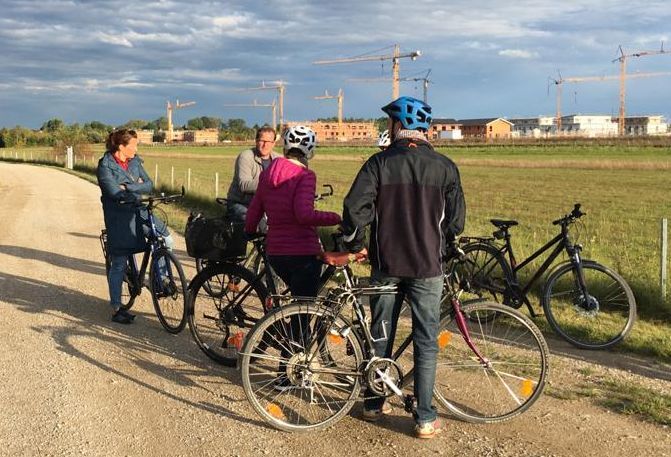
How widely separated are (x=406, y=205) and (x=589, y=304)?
318 cm

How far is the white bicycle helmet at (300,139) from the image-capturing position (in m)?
4.59

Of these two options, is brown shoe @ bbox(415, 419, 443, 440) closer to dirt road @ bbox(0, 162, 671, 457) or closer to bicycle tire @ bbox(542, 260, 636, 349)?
dirt road @ bbox(0, 162, 671, 457)

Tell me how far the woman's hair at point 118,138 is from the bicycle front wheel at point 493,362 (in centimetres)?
396

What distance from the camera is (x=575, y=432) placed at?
4.20m

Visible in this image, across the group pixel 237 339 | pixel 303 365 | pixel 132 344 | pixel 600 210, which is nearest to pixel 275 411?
pixel 303 365

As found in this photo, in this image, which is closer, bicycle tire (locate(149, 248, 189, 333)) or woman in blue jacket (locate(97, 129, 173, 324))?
bicycle tire (locate(149, 248, 189, 333))

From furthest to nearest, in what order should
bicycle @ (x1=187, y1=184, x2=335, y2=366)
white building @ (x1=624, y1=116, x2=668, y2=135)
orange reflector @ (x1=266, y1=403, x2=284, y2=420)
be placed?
white building @ (x1=624, y1=116, x2=668, y2=135) → bicycle @ (x1=187, y1=184, x2=335, y2=366) → orange reflector @ (x1=266, y1=403, x2=284, y2=420)

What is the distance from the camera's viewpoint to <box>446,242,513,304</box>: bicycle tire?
6879mm

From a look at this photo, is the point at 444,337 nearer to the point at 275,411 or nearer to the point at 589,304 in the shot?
the point at 275,411

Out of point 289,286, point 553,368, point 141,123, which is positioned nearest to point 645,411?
point 553,368

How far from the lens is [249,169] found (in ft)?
24.5

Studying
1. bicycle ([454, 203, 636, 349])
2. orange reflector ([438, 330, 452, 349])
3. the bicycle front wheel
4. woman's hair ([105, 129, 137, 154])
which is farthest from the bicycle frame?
woman's hair ([105, 129, 137, 154])

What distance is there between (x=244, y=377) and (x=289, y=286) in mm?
833

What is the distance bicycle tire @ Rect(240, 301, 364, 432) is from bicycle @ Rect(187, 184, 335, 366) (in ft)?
2.61
